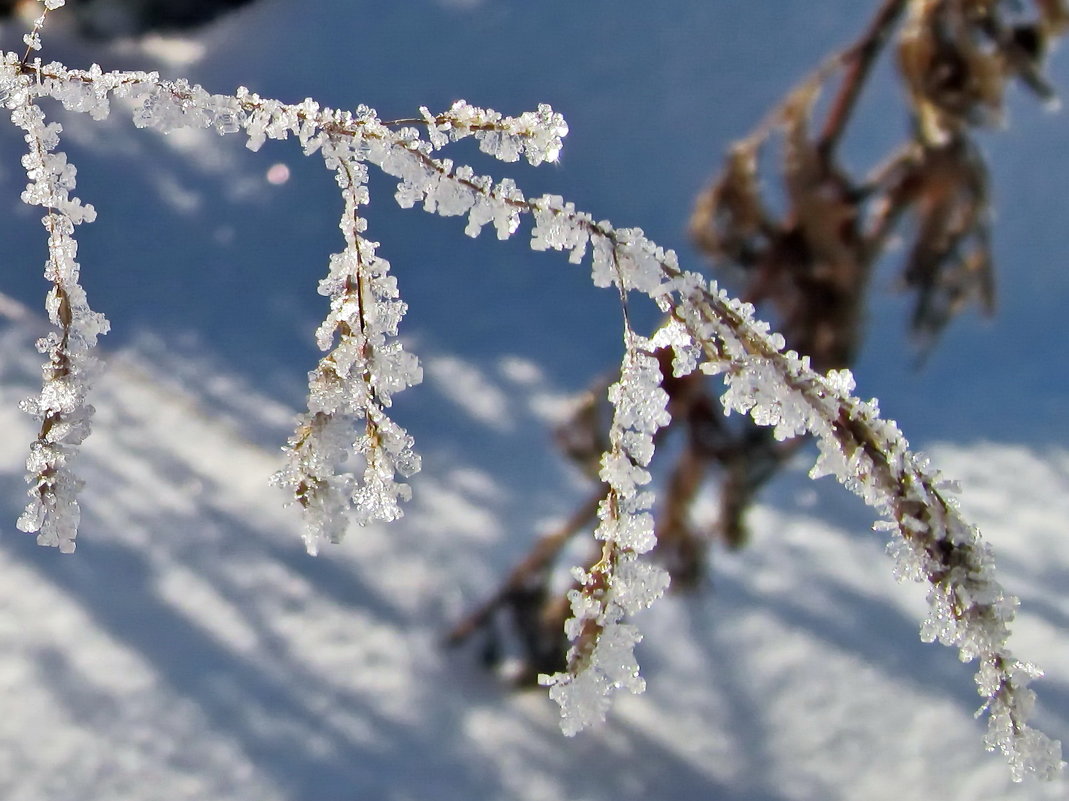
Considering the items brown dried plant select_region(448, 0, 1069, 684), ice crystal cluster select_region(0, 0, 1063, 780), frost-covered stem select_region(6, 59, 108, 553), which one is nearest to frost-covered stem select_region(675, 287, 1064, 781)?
ice crystal cluster select_region(0, 0, 1063, 780)

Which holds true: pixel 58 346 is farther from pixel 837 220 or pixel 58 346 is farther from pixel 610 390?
pixel 837 220

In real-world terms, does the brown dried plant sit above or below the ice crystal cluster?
above

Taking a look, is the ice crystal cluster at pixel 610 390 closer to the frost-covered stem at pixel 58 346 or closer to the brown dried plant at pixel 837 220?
the frost-covered stem at pixel 58 346

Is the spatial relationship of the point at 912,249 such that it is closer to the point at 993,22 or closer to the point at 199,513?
the point at 993,22

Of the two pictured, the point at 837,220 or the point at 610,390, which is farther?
the point at 837,220

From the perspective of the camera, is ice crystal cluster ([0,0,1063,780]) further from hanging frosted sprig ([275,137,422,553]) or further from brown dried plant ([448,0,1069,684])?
brown dried plant ([448,0,1069,684])

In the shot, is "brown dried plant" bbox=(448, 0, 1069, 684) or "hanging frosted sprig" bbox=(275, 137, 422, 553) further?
"brown dried plant" bbox=(448, 0, 1069, 684)

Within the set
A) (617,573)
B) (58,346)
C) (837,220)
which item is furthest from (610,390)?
(837,220)
